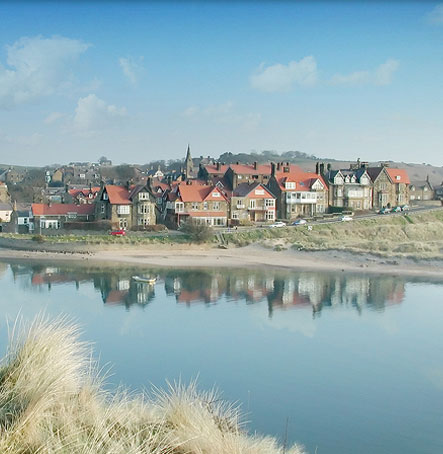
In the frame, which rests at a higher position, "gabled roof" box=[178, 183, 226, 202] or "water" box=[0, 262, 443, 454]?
"gabled roof" box=[178, 183, 226, 202]

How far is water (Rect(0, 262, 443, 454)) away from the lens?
1221 centimetres

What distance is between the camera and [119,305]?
24.5 metres

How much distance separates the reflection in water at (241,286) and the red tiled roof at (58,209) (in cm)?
997

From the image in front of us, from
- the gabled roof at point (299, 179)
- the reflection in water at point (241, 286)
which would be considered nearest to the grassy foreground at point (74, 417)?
the reflection in water at point (241, 286)

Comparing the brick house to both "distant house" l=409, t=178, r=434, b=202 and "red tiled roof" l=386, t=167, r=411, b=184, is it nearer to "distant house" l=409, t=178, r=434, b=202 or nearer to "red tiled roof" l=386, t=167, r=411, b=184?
"red tiled roof" l=386, t=167, r=411, b=184

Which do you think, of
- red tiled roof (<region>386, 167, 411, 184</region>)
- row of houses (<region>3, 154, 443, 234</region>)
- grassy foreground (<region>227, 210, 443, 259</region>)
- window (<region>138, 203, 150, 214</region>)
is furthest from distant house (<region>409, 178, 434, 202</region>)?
window (<region>138, 203, 150, 214</region>)

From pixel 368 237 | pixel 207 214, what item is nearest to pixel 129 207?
pixel 207 214

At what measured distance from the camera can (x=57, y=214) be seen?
4506cm

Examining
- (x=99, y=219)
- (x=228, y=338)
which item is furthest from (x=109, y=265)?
(x=228, y=338)

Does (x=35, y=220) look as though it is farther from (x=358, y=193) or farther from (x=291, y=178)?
(x=358, y=193)

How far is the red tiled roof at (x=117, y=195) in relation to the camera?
43750 millimetres

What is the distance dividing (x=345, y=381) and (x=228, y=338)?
5034 mm

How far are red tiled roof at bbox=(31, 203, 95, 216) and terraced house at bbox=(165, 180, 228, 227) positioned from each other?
6.70 metres

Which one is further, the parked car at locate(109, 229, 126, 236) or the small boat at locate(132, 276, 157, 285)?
the parked car at locate(109, 229, 126, 236)
